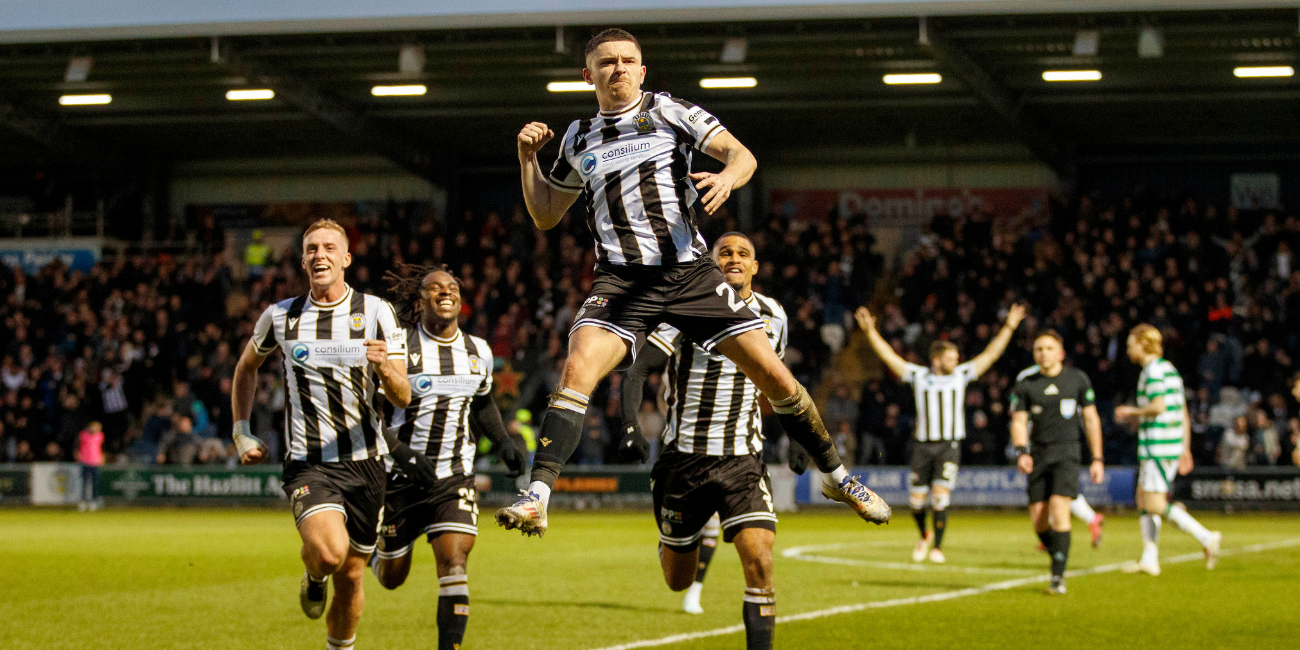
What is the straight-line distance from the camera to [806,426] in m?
6.23

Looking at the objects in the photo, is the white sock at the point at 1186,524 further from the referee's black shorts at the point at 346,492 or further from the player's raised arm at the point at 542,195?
the player's raised arm at the point at 542,195

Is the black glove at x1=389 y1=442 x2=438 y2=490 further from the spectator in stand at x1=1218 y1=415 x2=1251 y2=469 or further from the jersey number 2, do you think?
the spectator in stand at x1=1218 y1=415 x2=1251 y2=469

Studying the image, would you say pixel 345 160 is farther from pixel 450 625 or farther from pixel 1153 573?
pixel 450 625

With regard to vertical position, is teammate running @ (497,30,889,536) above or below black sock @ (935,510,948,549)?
above

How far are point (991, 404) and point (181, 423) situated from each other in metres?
14.3


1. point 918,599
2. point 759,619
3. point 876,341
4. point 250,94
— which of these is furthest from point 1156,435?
point 250,94

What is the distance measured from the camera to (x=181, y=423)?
2620cm

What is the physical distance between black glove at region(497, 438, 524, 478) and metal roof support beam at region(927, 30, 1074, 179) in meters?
16.6

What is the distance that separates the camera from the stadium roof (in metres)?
23.8

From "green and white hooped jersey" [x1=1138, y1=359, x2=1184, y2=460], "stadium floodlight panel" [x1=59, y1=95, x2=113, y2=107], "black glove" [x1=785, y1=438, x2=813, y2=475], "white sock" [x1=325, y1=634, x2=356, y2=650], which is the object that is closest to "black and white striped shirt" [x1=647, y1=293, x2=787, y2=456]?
"black glove" [x1=785, y1=438, x2=813, y2=475]

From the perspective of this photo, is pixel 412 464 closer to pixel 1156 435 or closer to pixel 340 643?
pixel 340 643

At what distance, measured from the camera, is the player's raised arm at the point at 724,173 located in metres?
5.25

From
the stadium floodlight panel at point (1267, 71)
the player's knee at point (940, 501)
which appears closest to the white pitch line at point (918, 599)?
the player's knee at point (940, 501)

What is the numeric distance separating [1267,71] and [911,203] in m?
8.66
